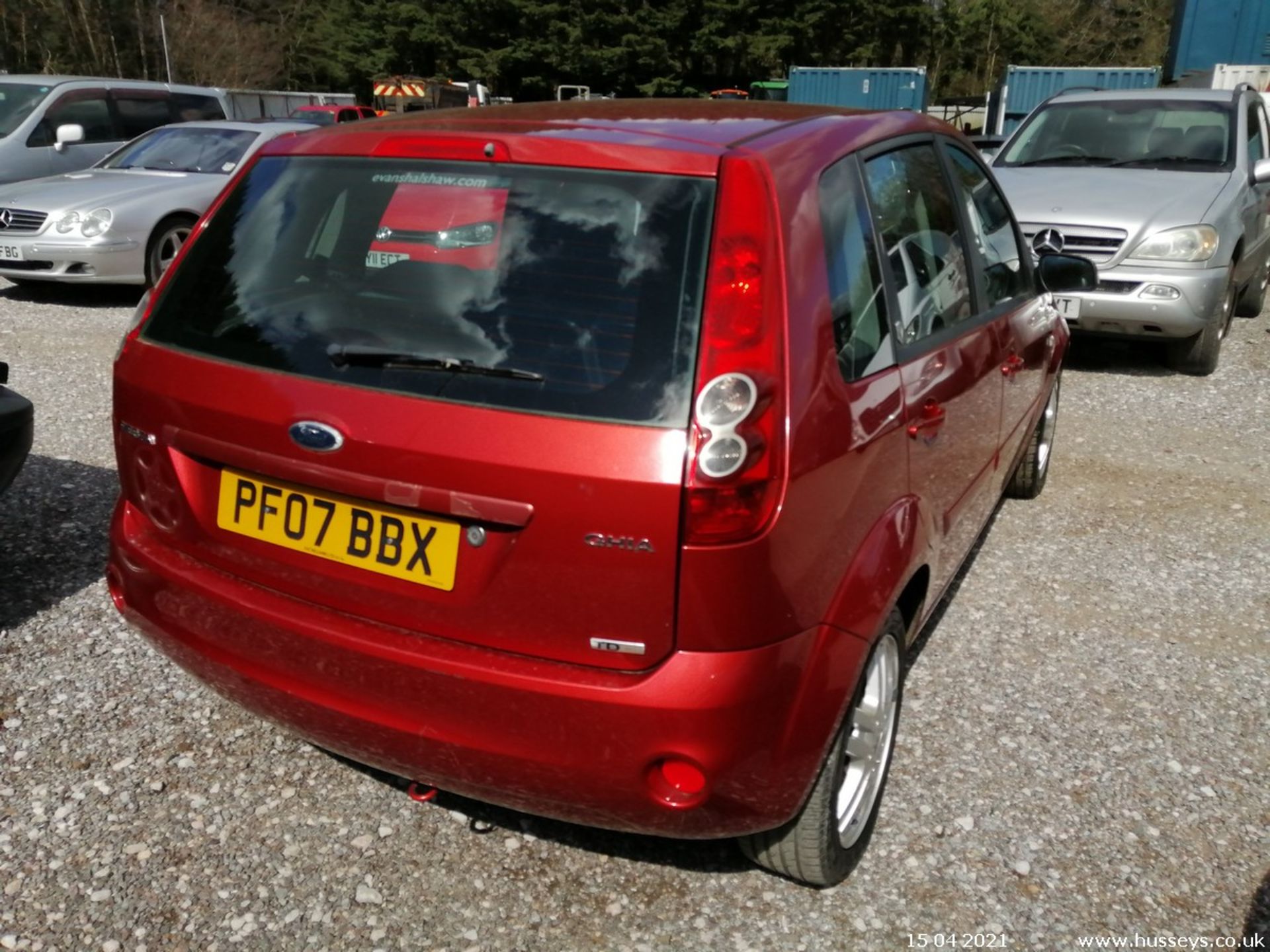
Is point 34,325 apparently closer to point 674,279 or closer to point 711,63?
point 674,279

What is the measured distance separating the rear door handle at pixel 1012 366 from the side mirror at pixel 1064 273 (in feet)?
2.17

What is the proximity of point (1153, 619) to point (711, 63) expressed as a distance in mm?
46777

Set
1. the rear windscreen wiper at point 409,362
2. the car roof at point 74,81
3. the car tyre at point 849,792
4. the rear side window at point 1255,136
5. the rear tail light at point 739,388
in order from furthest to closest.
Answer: the car roof at point 74,81
the rear side window at point 1255,136
the car tyre at point 849,792
the rear windscreen wiper at point 409,362
the rear tail light at point 739,388

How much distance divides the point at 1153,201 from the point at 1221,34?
13977mm

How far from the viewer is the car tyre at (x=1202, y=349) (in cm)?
731

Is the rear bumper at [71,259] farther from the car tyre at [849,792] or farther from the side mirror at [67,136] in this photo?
the car tyre at [849,792]

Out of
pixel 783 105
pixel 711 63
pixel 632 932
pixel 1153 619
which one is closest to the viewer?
pixel 632 932

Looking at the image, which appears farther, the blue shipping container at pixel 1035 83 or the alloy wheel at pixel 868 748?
the blue shipping container at pixel 1035 83

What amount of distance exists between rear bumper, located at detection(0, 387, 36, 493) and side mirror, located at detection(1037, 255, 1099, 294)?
143 inches

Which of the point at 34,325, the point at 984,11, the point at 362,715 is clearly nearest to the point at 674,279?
the point at 362,715

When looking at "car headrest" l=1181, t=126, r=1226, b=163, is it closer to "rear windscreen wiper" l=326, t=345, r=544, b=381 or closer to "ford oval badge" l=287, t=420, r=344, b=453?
"rear windscreen wiper" l=326, t=345, r=544, b=381

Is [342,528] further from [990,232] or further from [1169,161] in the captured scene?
[1169,161]

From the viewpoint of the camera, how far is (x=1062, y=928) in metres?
2.43

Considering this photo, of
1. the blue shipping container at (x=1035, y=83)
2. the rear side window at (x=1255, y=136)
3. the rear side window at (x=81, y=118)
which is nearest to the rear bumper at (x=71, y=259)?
the rear side window at (x=81, y=118)
